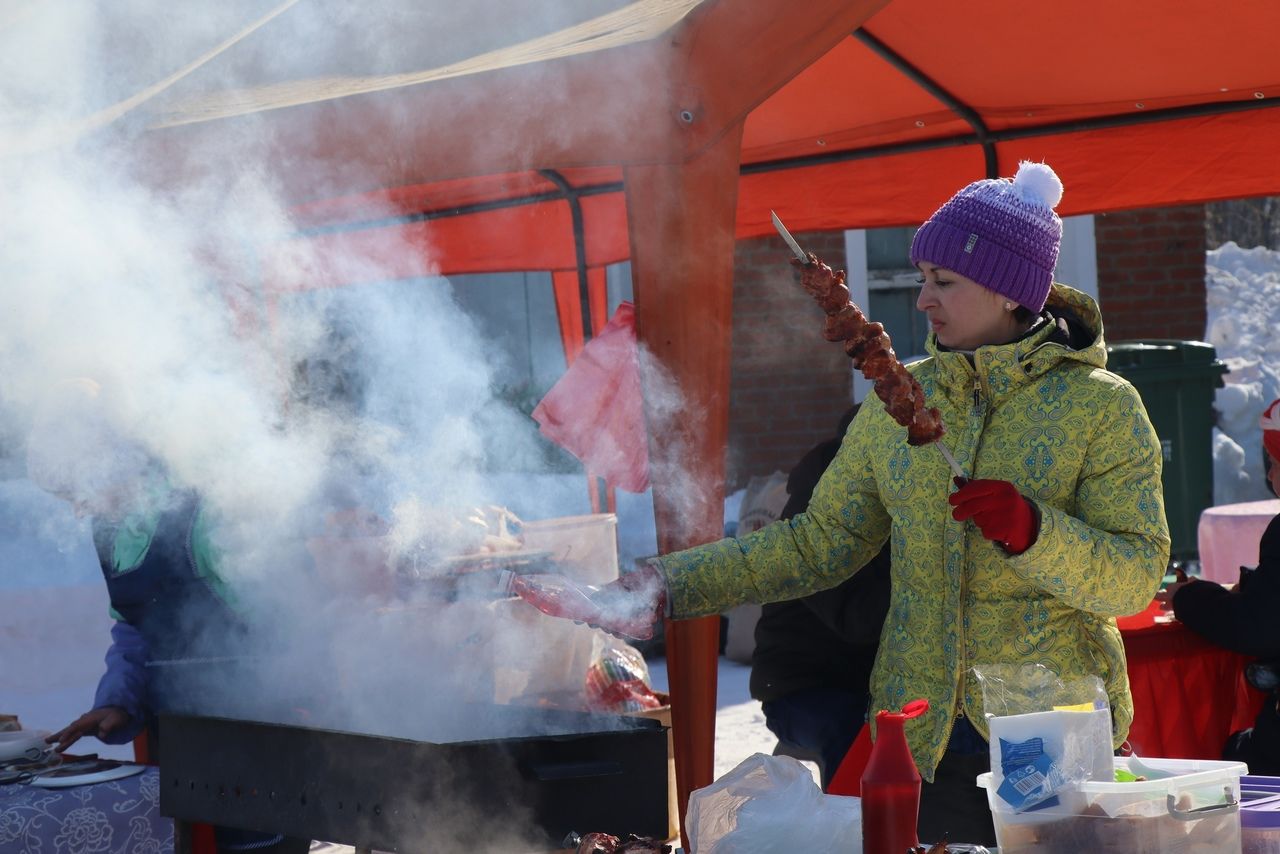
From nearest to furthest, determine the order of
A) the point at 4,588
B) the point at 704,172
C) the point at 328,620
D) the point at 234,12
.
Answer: the point at 704,172 < the point at 328,620 < the point at 234,12 < the point at 4,588

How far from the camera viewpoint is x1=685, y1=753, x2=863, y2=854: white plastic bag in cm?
180

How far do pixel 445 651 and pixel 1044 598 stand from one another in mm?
1844

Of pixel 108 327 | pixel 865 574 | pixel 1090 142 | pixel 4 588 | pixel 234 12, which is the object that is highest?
pixel 234 12

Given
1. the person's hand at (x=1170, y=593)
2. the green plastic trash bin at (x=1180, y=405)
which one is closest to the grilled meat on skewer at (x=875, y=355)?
the person's hand at (x=1170, y=593)

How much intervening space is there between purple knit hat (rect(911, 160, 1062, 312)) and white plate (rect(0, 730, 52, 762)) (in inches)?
97.1

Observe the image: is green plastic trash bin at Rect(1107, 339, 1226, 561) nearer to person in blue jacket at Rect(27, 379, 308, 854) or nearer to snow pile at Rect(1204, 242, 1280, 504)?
snow pile at Rect(1204, 242, 1280, 504)

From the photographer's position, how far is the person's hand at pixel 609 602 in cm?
233

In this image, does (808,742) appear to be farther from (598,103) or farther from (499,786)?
(598,103)

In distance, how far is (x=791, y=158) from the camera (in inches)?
208

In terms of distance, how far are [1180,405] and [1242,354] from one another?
4466 mm

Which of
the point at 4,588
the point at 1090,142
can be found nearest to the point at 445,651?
the point at 1090,142

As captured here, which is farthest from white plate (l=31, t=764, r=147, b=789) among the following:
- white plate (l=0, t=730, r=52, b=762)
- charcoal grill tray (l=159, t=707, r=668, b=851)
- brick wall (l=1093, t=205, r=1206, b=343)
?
brick wall (l=1093, t=205, r=1206, b=343)

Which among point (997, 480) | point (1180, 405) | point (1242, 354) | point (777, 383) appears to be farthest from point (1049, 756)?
point (1242, 354)

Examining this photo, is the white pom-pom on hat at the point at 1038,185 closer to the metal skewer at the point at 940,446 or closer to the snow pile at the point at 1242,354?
the metal skewer at the point at 940,446
